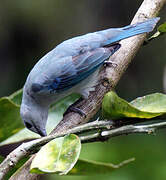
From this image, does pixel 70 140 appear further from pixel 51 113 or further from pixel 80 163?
pixel 51 113

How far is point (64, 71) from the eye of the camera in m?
3.62

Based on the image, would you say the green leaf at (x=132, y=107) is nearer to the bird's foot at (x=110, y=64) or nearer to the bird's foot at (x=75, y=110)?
the bird's foot at (x=75, y=110)

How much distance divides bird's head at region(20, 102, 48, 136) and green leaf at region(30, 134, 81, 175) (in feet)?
6.70

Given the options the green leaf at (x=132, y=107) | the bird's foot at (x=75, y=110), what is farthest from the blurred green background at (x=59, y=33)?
the green leaf at (x=132, y=107)

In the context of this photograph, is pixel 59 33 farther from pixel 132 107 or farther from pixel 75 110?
pixel 132 107

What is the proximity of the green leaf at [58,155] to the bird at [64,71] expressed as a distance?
188cm

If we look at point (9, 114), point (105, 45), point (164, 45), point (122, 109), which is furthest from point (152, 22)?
point (164, 45)

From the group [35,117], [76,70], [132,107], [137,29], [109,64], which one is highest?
[132,107]

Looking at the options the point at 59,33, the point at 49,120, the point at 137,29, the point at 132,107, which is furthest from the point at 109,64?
the point at 59,33

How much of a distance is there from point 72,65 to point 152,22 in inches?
35.0

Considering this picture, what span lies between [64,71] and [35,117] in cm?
53

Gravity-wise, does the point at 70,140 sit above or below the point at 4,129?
above

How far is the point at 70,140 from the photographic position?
1.58m

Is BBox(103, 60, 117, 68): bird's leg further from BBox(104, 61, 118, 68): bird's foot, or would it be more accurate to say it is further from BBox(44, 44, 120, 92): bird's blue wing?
BBox(44, 44, 120, 92): bird's blue wing
